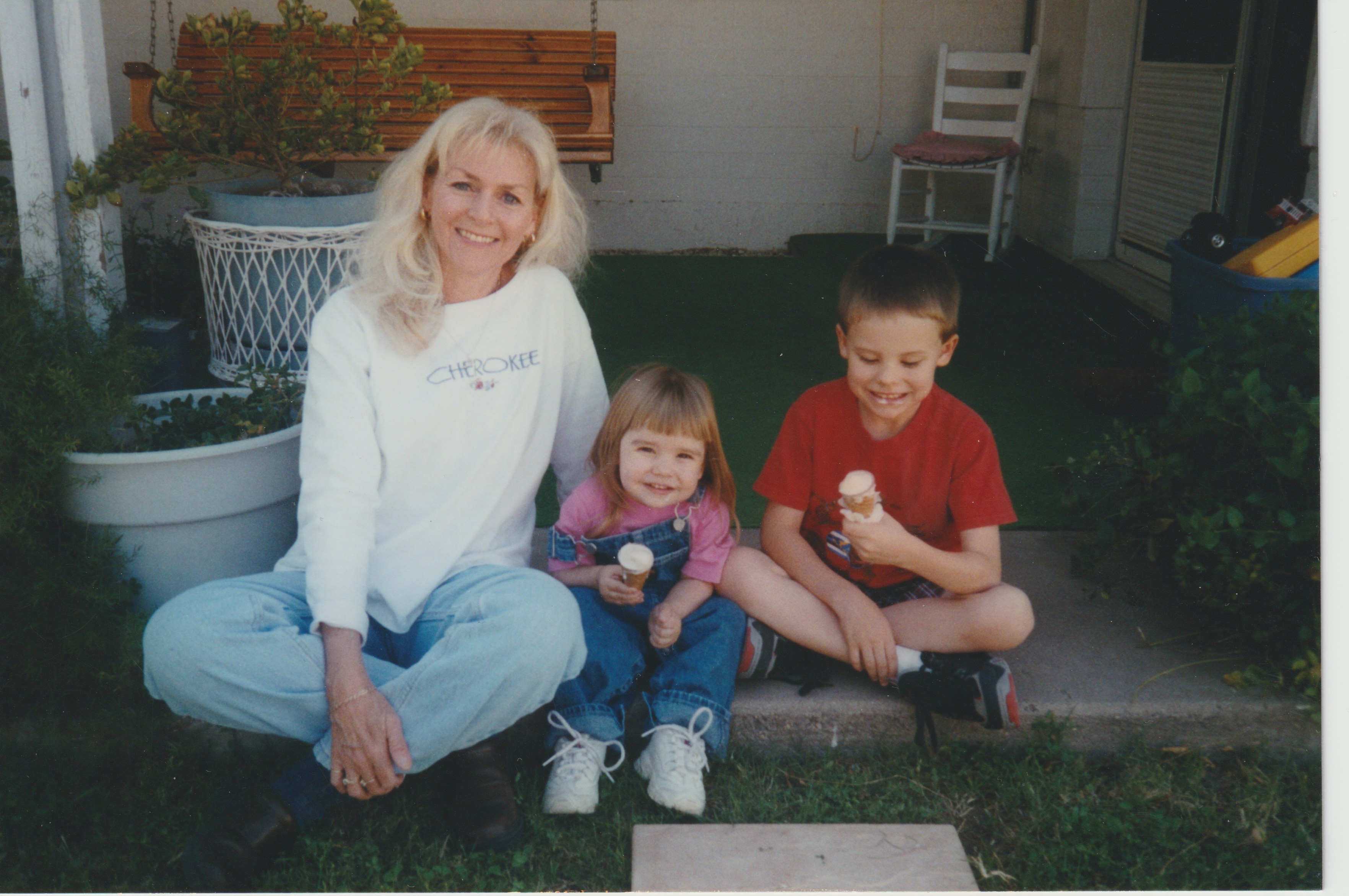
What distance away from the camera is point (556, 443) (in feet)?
7.52

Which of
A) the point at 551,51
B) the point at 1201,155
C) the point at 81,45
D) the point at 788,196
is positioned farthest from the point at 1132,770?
the point at 788,196

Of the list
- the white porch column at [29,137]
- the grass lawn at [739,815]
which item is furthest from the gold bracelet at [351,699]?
the white porch column at [29,137]

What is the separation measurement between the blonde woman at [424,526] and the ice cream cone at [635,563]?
0.41ft

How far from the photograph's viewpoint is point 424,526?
1998 mm

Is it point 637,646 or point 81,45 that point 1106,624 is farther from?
point 81,45

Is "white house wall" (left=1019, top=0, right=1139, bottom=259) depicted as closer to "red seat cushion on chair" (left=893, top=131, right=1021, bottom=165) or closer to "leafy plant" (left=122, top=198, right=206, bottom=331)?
"red seat cushion on chair" (left=893, top=131, right=1021, bottom=165)

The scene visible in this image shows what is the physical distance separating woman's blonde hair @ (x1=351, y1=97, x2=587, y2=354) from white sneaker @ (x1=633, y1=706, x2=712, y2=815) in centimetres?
84

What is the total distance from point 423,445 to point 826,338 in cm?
294

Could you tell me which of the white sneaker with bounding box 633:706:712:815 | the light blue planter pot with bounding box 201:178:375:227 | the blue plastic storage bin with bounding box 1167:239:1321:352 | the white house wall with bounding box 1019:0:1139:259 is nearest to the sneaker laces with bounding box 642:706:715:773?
the white sneaker with bounding box 633:706:712:815

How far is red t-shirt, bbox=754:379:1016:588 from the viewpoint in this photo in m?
2.10

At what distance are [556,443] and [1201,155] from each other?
13.5ft

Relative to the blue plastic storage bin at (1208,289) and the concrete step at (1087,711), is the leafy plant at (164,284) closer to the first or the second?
the concrete step at (1087,711)

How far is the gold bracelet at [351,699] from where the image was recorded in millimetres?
1737

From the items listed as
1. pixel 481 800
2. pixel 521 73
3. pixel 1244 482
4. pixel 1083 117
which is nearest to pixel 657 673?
pixel 481 800
